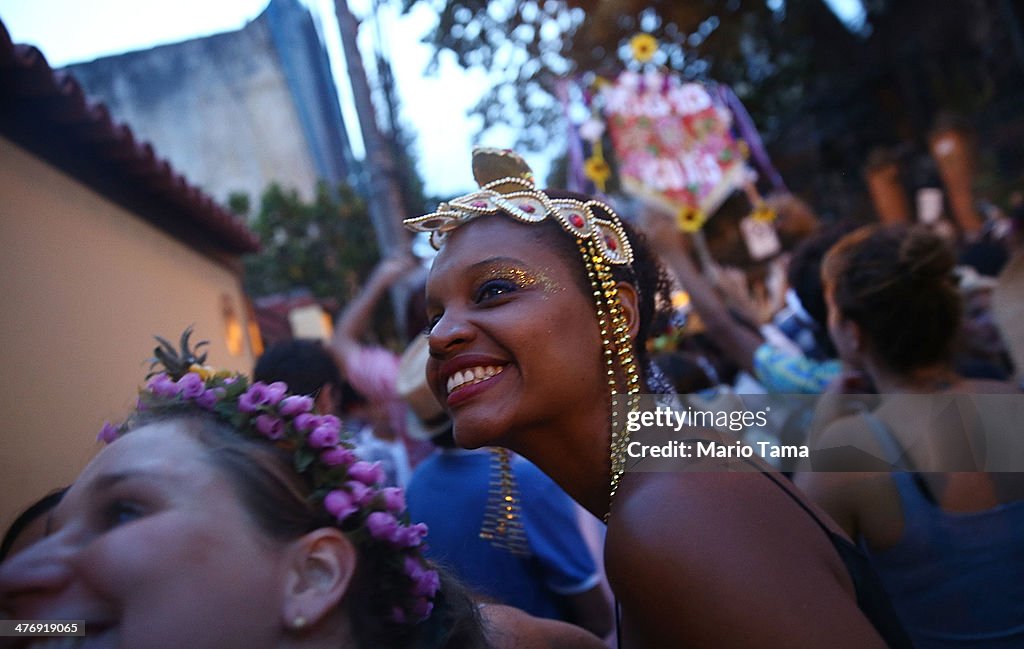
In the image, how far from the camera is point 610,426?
164cm

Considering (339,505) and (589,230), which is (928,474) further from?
(339,505)

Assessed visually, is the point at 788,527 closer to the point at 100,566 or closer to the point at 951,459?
the point at 951,459

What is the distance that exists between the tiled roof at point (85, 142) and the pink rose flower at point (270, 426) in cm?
147

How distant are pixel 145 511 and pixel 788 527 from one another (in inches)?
41.7

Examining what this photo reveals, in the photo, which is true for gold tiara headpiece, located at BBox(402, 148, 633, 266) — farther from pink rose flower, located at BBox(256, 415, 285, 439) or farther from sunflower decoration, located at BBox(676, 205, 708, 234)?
sunflower decoration, located at BBox(676, 205, 708, 234)

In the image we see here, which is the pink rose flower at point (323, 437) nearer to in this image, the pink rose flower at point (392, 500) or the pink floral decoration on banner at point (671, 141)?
the pink rose flower at point (392, 500)

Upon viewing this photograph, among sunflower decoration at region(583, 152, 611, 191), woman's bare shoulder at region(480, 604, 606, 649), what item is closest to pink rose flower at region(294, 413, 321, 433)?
woman's bare shoulder at region(480, 604, 606, 649)

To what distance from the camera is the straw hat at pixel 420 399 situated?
2906mm

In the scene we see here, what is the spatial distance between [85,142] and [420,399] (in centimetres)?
161

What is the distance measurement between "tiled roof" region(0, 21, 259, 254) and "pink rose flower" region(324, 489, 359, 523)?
163cm

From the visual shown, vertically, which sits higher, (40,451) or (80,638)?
(40,451)

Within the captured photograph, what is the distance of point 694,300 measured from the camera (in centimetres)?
331

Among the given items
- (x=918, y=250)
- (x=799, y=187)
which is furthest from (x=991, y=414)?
(x=799, y=187)

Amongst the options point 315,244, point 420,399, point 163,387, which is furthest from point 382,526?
point 315,244
